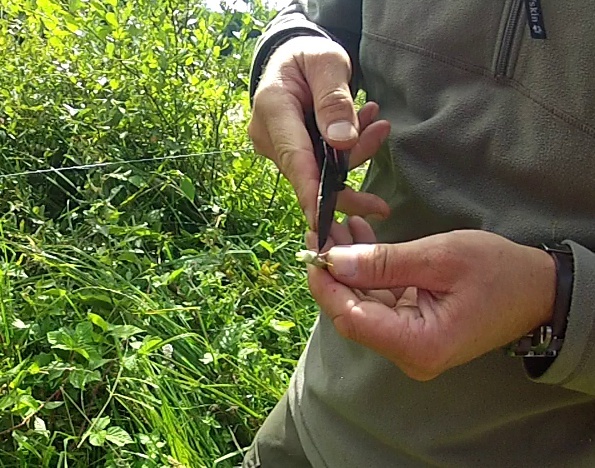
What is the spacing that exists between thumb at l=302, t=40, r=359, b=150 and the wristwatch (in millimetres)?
186

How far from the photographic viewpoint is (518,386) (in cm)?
63

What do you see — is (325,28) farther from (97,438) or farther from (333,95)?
(97,438)

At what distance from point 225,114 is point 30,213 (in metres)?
0.51

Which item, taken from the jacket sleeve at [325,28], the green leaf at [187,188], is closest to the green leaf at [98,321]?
the green leaf at [187,188]

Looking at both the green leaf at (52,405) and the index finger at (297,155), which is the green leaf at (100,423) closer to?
the green leaf at (52,405)

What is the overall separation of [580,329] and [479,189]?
157mm

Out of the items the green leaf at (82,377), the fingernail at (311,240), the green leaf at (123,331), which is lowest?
the green leaf at (82,377)

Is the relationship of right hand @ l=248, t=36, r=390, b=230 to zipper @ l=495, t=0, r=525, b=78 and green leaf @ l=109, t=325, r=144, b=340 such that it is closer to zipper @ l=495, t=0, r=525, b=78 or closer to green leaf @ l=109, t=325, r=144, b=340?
zipper @ l=495, t=0, r=525, b=78

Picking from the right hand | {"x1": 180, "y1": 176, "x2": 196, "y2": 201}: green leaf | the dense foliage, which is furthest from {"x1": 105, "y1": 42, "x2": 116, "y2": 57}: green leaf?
the right hand

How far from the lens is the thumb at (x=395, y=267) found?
1.68ft

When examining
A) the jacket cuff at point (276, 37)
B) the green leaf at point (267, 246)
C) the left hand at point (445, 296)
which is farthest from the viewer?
the green leaf at point (267, 246)

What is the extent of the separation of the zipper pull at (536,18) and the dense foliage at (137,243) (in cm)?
81

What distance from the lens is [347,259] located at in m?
0.54

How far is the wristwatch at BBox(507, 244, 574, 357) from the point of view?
1.74 ft
